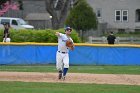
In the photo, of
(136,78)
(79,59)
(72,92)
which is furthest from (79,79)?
(79,59)

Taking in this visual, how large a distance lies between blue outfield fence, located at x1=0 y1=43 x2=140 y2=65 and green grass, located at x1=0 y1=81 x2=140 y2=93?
956 cm

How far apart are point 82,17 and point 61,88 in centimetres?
3345

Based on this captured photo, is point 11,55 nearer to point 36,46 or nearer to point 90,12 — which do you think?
point 36,46

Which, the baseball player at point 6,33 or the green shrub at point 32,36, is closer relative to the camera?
the baseball player at point 6,33

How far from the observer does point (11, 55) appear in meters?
24.7

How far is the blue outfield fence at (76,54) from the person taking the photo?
2478 centimetres

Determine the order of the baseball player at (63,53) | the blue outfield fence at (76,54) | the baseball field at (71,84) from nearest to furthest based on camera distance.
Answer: the baseball field at (71,84) < the baseball player at (63,53) < the blue outfield fence at (76,54)

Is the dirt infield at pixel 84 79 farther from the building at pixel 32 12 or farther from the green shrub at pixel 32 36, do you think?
the building at pixel 32 12

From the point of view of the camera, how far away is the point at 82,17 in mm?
47062

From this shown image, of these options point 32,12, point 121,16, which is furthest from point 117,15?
point 32,12

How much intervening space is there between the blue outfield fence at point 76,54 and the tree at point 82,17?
21617mm

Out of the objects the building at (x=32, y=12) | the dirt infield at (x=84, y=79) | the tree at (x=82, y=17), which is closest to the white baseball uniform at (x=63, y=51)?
the dirt infield at (x=84, y=79)

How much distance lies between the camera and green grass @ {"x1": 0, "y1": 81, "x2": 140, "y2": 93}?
13.3 meters

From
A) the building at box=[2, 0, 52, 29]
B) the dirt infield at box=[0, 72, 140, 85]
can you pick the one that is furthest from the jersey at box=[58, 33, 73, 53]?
the building at box=[2, 0, 52, 29]
